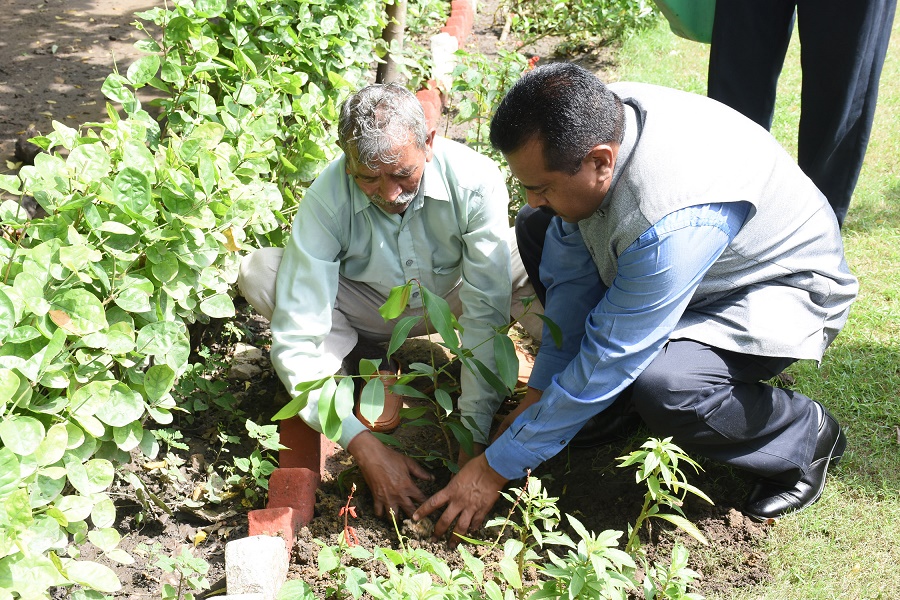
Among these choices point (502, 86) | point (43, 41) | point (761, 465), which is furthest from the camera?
point (43, 41)

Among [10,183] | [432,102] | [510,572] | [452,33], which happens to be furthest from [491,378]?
[452,33]

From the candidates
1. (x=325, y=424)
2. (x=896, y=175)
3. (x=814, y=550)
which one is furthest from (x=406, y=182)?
(x=896, y=175)

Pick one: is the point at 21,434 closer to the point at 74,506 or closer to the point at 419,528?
the point at 74,506

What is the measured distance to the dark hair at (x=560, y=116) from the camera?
1986mm

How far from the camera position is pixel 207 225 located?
7.35 ft

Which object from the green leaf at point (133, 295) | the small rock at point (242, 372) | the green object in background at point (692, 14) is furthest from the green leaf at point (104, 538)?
the green object in background at point (692, 14)

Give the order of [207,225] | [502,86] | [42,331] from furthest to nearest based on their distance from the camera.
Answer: [502,86] → [207,225] → [42,331]

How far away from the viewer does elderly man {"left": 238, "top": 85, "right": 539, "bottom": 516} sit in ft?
7.93

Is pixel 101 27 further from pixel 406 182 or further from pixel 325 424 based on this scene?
pixel 325 424

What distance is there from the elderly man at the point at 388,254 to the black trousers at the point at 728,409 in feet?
1.65

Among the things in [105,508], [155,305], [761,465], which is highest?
[155,305]

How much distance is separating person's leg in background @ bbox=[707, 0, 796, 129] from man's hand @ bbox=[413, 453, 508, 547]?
2.03 m

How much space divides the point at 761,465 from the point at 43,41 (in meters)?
5.20

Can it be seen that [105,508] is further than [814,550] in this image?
No
